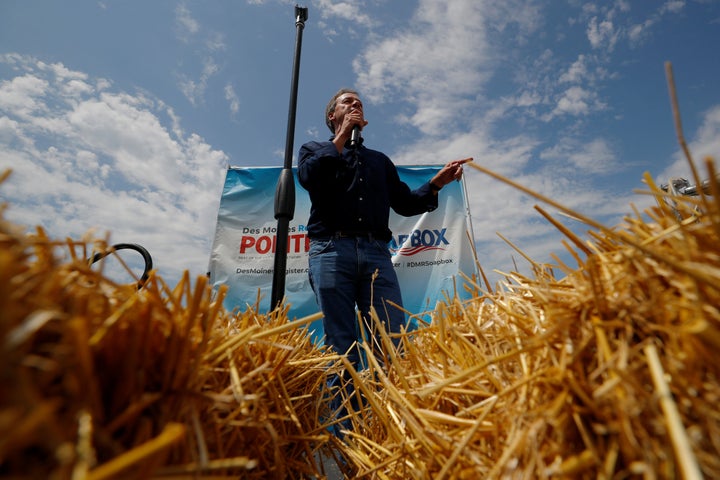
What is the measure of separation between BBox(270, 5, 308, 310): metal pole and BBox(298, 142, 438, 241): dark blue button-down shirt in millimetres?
185

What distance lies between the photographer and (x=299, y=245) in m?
3.40

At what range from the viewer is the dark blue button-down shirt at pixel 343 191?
1488 millimetres

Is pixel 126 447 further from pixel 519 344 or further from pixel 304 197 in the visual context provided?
pixel 304 197

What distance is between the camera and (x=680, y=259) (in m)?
0.33

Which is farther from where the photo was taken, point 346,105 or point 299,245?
point 299,245

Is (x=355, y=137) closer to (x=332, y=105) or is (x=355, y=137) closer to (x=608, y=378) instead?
(x=332, y=105)

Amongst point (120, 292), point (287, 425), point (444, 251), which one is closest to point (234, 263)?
point (444, 251)

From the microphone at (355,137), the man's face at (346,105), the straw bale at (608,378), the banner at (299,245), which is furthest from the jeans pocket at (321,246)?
the banner at (299,245)

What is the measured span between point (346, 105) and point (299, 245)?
1892 millimetres

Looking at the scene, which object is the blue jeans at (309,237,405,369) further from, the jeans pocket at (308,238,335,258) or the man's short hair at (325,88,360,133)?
the man's short hair at (325,88,360,133)

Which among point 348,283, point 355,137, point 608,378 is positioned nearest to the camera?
point 608,378

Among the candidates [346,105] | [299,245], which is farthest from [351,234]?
[299,245]

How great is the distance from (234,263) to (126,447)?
326 cm

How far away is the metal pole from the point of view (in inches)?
64.2
